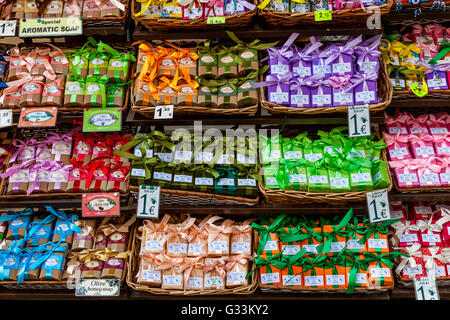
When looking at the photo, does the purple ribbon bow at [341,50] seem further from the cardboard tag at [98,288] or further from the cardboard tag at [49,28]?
the cardboard tag at [98,288]

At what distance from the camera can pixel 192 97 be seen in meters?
2.32

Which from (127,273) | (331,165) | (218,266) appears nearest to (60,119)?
(127,273)

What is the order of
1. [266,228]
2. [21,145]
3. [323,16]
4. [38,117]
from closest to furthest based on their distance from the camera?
1. [323,16]
2. [38,117]
3. [266,228]
4. [21,145]

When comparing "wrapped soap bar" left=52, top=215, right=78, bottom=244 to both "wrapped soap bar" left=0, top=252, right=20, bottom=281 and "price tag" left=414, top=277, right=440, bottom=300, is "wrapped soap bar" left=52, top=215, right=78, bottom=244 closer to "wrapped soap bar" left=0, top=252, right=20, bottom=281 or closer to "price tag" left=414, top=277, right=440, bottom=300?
"wrapped soap bar" left=0, top=252, right=20, bottom=281

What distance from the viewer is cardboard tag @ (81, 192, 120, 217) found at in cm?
233

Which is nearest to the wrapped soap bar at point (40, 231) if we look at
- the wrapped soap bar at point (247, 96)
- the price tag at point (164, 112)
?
the price tag at point (164, 112)

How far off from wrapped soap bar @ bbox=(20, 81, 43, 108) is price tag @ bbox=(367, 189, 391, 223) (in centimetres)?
187

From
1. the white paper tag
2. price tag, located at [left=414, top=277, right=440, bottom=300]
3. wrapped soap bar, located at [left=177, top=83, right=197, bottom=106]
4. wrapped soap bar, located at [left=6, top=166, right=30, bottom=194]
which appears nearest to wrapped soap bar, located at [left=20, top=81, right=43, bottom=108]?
wrapped soap bar, located at [left=6, top=166, right=30, bottom=194]

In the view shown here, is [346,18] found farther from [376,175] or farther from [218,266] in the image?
[218,266]

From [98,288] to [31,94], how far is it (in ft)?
3.68

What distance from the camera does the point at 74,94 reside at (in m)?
2.37

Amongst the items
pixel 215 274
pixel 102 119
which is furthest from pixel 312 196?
pixel 102 119

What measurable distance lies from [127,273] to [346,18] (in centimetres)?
180

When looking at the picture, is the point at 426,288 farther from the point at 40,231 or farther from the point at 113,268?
the point at 40,231
